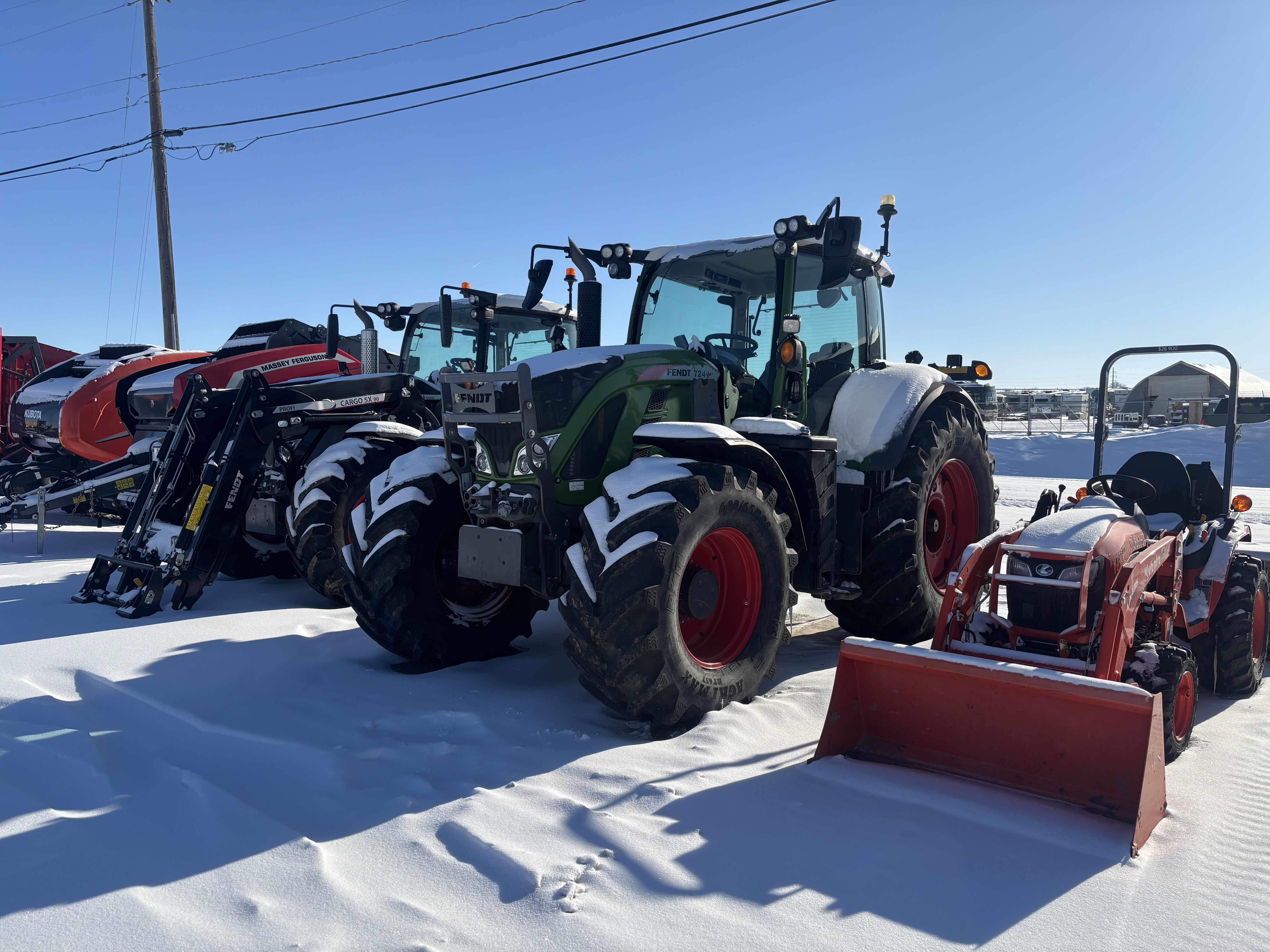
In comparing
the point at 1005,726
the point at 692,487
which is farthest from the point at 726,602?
the point at 1005,726

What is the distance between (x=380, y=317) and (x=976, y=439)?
5767 millimetres

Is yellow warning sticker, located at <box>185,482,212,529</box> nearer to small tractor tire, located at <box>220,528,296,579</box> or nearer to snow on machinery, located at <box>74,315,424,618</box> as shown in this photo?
snow on machinery, located at <box>74,315,424,618</box>

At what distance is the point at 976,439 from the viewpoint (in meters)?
Result: 6.01

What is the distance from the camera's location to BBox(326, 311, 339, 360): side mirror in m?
8.34

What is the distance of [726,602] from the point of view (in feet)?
14.1

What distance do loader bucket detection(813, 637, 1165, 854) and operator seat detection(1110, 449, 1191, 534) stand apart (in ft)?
7.36

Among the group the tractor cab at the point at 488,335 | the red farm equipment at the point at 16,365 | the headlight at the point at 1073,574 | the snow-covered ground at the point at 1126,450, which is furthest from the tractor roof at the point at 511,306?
the snow-covered ground at the point at 1126,450

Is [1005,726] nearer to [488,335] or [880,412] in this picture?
[880,412]

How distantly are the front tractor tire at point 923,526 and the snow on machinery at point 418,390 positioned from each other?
8.85 ft

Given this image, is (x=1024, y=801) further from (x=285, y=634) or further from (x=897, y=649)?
(x=285, y=634)

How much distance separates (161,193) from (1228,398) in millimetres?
15804

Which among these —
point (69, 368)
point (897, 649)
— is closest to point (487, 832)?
point (897, 649)

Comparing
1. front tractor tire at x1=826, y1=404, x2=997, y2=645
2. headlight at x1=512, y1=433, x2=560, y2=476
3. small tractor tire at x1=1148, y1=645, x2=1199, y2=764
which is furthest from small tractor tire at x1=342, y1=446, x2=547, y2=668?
small tractor tire at x1=1148, y1=645, x2=1199, y2=764

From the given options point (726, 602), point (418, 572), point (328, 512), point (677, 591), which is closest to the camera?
point (677, 591)
